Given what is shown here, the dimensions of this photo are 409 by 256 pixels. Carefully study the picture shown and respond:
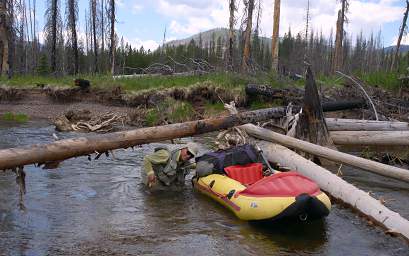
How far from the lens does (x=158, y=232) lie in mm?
6266

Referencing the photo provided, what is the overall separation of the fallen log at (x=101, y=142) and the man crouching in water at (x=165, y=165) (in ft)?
1.37

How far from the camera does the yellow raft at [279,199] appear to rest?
5.92 meters

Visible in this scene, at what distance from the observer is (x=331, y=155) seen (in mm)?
8547

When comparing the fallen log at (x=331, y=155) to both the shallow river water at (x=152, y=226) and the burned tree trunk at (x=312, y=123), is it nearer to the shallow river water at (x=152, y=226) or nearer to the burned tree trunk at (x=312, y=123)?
the shallow river water at (x=152, y=226)

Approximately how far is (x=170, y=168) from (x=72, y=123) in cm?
906

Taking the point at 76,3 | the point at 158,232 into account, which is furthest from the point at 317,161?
the point at 76,3

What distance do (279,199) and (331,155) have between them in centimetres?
284

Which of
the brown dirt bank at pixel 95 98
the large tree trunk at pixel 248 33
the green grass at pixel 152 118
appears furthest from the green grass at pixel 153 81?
the large tree trunk at pixel 248 33

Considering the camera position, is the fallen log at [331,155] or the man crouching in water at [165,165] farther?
the man crouching in water at [165,165]

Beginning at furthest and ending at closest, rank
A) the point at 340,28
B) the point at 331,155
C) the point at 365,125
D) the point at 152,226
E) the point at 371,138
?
the point at 340,28 < the point at 365,125 < the point at 371,138 < the point at 331,155 < the point at 152,226

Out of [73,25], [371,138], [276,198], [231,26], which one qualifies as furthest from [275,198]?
[73,25]

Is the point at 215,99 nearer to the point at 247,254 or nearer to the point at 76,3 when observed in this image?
the point at 247,254

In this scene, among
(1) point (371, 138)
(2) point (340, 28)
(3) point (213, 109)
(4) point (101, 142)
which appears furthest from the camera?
(2) point (340, 28)

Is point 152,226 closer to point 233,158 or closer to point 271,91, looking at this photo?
point 233,158
